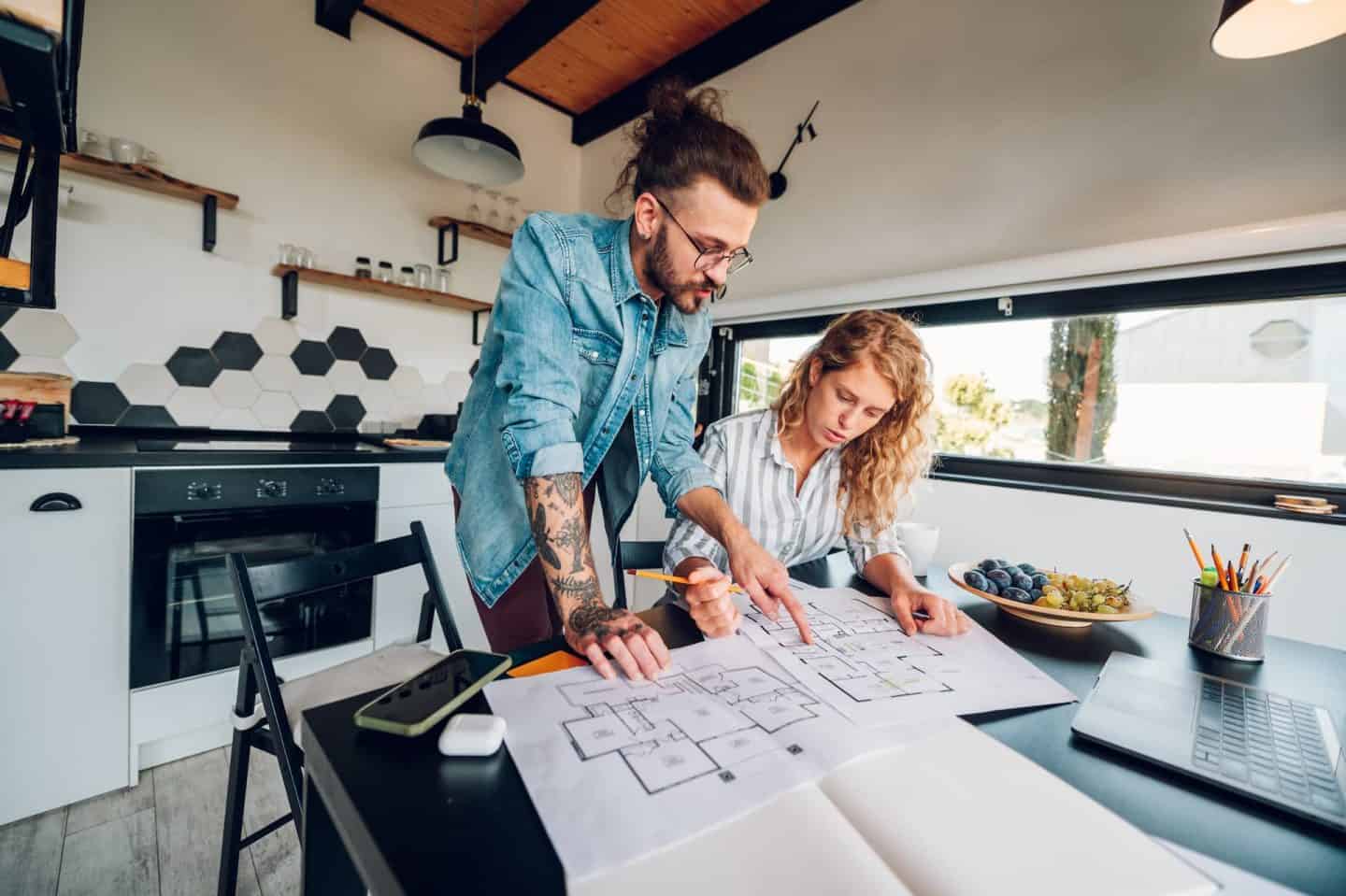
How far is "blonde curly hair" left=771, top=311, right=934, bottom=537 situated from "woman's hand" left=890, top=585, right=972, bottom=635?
36cm

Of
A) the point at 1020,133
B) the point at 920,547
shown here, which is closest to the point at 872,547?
the point at 920,547

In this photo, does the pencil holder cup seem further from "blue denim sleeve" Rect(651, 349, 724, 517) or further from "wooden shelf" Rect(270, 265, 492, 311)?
"wooden shelf" Rect(270, 265, 492, 311)

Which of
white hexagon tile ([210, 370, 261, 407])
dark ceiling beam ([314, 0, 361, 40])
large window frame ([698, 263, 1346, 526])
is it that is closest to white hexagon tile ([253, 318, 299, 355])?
white hexagon tile ([210, 370, 261, 407])

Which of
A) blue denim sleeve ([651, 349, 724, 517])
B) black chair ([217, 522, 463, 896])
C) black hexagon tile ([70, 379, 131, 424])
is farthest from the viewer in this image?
black hexagon tile ([70, 379, 131, 424])

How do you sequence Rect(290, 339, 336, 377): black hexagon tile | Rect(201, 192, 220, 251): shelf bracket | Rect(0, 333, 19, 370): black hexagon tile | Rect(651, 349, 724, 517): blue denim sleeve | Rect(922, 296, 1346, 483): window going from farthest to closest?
Rect(290, 339, 336, 377): black hexagon tile → Rect(201, 192, 220, 251): shelf bracket → Rect(0, 333, 19, 370): black hexagon tile → Rect(922, 296, 1346, 483): window → Rect(651, 349, 724, 517): blue denim sleeve

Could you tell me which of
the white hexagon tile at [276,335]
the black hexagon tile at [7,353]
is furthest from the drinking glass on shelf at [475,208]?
the black hexagon tile at [7,353]

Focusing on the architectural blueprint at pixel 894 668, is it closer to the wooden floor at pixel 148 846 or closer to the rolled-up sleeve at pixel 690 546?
the rolled-up sleeve at pixel 690 546

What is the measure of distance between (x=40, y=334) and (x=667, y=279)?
2268 millimetres

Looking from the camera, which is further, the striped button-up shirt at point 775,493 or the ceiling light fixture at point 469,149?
the ceiling light fixture at point 469,149

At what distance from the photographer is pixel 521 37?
2.54m

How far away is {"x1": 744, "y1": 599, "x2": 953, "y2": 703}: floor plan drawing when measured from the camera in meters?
0.69

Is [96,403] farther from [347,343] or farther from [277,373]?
[347,343]

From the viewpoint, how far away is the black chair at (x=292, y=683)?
0.92m

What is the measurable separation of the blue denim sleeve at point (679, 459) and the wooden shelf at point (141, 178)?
2016mm
